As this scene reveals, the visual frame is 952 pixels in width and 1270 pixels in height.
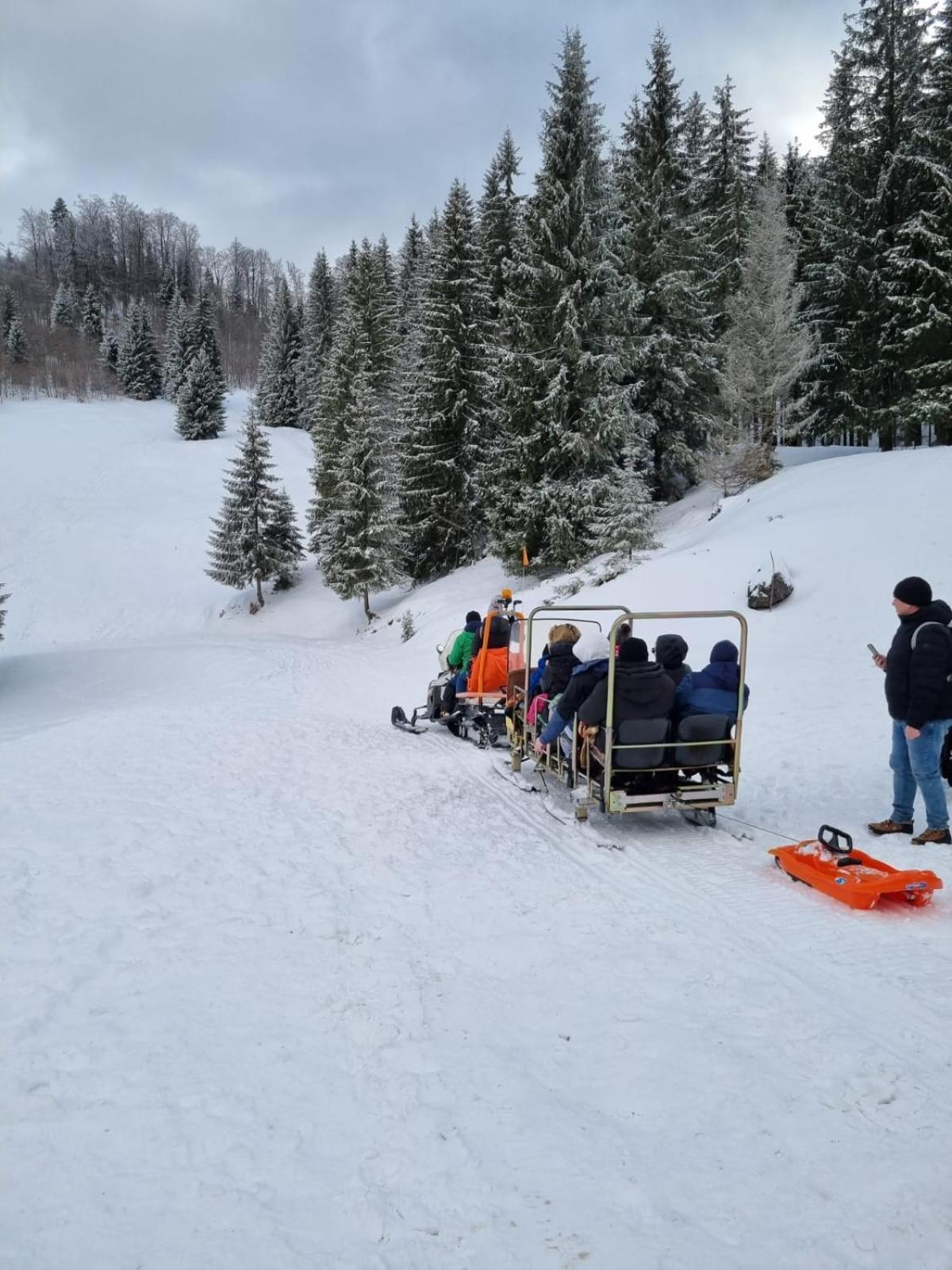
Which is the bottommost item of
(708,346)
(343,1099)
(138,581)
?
(343,1099)

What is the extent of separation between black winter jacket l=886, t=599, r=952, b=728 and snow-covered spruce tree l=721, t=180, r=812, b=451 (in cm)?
2095

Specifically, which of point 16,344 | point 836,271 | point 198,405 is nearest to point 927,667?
point 836,271

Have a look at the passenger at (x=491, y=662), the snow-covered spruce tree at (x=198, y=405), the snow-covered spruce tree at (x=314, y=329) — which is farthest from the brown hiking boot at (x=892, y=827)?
the snow-covered spruce tree at (x=198, y=405)

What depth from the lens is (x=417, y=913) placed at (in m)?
4.96

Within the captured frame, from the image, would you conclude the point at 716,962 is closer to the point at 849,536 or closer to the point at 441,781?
the point at 441,781

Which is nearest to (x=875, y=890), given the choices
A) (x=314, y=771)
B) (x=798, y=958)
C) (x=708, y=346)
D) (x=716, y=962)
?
(x=798, y=958)

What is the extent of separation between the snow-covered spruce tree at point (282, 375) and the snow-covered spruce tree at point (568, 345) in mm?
44549

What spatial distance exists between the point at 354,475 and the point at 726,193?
814 inches

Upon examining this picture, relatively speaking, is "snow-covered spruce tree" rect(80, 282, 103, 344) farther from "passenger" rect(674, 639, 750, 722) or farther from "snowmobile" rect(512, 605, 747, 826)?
"passenger" rect(674, 639, 750, 722)

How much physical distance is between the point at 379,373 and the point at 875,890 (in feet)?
116

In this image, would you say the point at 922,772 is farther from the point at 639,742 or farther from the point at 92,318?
the point at 92,318

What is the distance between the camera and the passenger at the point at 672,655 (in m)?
6.86

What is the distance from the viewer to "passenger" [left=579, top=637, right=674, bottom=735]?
6559 millimetres

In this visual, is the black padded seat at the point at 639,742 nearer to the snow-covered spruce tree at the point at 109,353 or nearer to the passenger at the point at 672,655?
the passenger at the point at 672,655
